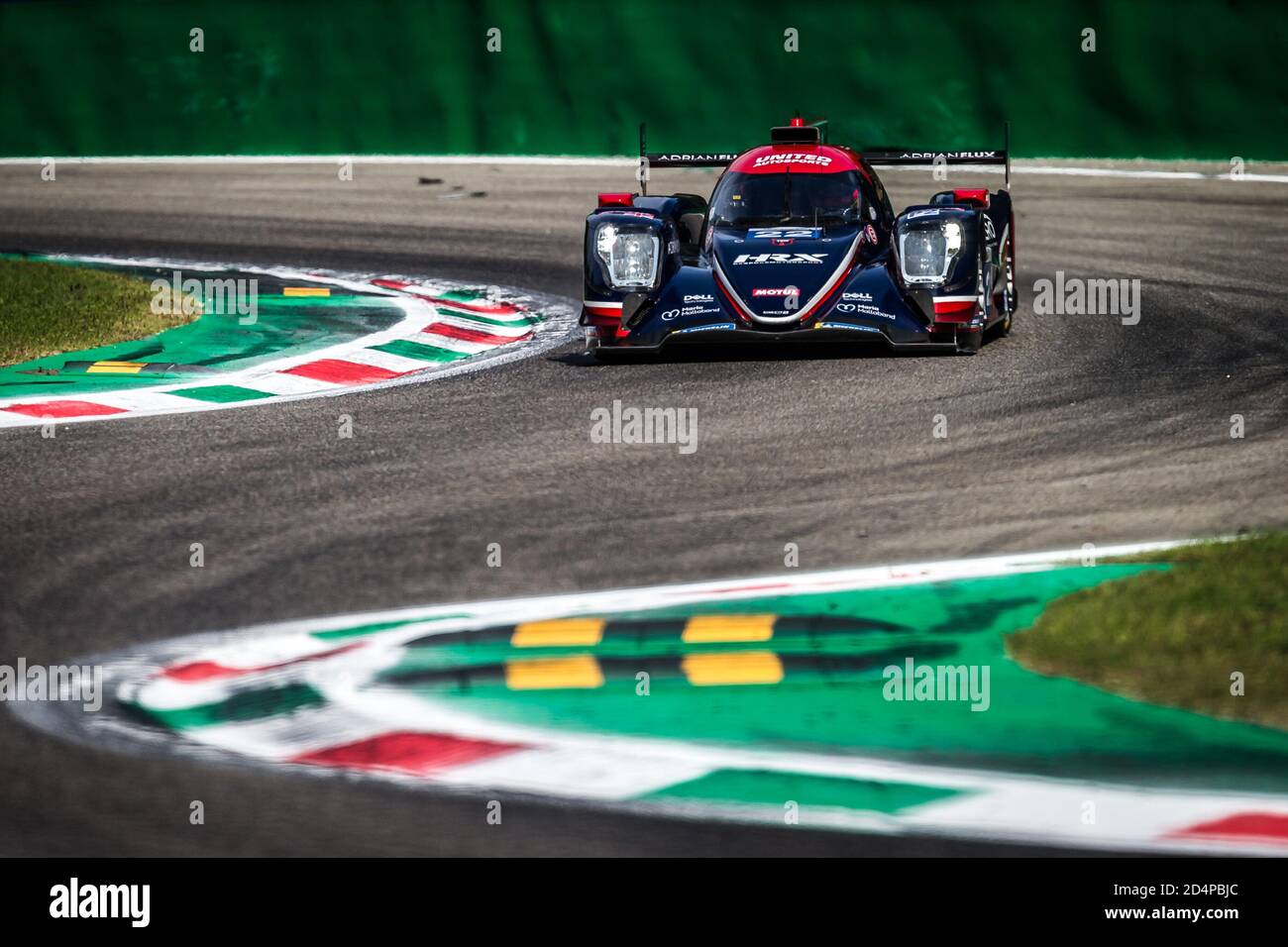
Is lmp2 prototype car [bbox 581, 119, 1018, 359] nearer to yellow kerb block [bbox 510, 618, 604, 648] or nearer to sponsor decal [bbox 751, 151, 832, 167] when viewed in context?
sponsor decal [bbox 751, 151, 832, 167]

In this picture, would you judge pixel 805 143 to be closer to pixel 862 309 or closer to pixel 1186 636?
pixel 862 309

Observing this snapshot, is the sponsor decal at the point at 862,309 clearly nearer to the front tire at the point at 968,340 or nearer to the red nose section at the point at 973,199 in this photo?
the front tire at the point at 968,340

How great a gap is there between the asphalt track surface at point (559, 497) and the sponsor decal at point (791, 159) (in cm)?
111

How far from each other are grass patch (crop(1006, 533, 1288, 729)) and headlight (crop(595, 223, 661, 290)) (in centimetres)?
469

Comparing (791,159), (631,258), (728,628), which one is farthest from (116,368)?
(728,628)

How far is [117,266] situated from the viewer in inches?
564

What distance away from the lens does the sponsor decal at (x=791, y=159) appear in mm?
10188

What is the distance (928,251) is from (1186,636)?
4811 millimetres

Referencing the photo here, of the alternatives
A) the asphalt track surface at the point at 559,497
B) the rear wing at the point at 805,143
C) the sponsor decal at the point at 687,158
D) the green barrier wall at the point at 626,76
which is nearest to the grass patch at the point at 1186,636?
the asphalt track surface at the point at 559,497

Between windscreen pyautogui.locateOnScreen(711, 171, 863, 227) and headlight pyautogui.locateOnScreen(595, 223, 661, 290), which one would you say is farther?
windscreen pyautogui.locateOnScreen(711, 171, 863, 227)

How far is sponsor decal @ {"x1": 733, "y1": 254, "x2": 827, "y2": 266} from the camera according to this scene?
9383 millimetres

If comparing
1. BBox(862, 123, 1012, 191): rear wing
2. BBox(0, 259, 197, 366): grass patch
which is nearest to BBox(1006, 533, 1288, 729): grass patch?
BBox(862, 123, 1012, 191): rear wing

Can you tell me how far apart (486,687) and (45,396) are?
5168mm
